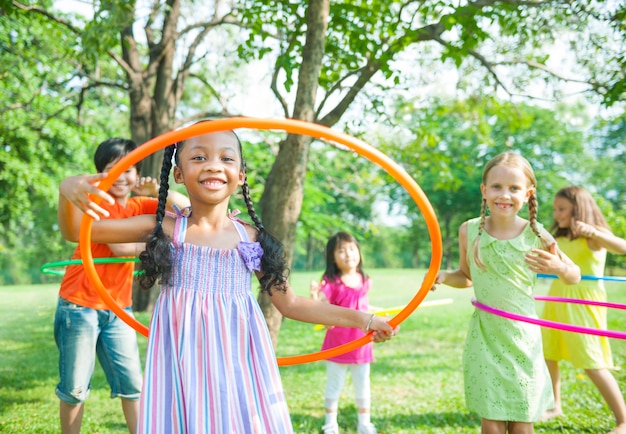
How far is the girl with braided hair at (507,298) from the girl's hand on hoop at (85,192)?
2.05 m

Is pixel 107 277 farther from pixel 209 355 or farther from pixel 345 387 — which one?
pixel 345 387

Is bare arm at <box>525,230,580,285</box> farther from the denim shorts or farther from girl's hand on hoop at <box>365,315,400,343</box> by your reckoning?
the denim shorts

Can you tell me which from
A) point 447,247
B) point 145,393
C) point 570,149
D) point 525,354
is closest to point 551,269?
point 525,354

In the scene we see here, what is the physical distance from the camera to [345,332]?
16.1 ft

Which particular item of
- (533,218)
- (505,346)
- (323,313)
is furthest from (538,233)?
(323,313)

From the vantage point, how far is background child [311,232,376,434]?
15.7 feet

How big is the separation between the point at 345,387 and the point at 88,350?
10.8 feet

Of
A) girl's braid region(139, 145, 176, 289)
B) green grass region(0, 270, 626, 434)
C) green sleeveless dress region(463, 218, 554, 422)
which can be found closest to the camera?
girl's braid region(139, 145, 176, 289)

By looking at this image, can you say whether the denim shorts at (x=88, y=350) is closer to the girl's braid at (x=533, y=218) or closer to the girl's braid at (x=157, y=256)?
the girl's braid at (x=157, y=256)

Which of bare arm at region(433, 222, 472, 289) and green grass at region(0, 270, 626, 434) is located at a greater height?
bare arm at region(433, 222, 472, 289)

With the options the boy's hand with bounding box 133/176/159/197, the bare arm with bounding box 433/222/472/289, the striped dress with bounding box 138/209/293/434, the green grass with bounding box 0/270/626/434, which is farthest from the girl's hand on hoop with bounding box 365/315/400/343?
the green grass with bounding box 0/270/626/434

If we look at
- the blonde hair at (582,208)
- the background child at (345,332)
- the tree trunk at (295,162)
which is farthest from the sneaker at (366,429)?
the blonde hair at (582,208)

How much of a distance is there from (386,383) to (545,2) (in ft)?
16.1

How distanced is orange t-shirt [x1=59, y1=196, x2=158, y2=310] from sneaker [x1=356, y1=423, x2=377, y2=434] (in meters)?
2.08
